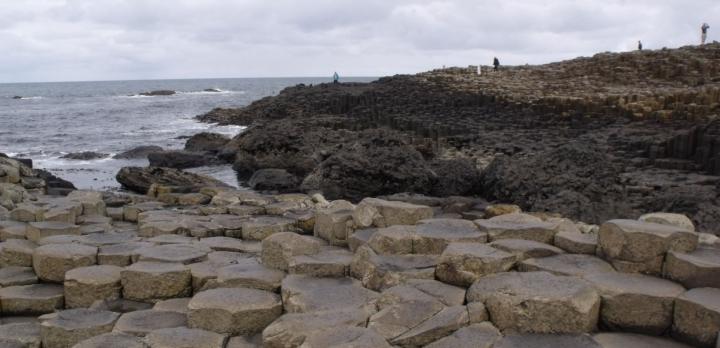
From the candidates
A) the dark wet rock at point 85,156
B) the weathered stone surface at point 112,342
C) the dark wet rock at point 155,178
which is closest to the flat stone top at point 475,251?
the weathered stone surface at point 112,342

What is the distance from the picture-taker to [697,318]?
427 cm

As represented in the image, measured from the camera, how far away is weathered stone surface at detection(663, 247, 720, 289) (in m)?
4.64

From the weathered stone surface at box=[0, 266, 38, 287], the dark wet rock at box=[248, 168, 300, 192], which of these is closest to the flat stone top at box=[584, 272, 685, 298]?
the weathered stone surface at box=[0, 266, 38, 287]

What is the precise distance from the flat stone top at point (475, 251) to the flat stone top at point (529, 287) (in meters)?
0.23

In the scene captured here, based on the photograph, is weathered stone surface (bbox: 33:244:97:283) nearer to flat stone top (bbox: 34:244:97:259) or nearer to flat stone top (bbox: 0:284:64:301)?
flat stone top (bbox: 34:244:97:259)

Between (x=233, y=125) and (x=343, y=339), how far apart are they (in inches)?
1483

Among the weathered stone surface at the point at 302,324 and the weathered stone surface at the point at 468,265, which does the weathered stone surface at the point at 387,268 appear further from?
the weathered stone surface at the point at 302,324

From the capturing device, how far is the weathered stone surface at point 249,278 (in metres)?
5.54

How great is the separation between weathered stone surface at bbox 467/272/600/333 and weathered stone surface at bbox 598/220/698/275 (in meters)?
0.68

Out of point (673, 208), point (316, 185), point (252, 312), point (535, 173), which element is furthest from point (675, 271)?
point (316, 185)

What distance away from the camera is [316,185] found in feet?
45.7

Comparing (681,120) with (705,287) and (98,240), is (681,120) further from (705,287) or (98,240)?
(98,240)

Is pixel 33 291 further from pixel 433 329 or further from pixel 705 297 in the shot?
pixel 705 297

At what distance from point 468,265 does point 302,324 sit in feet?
4.89
